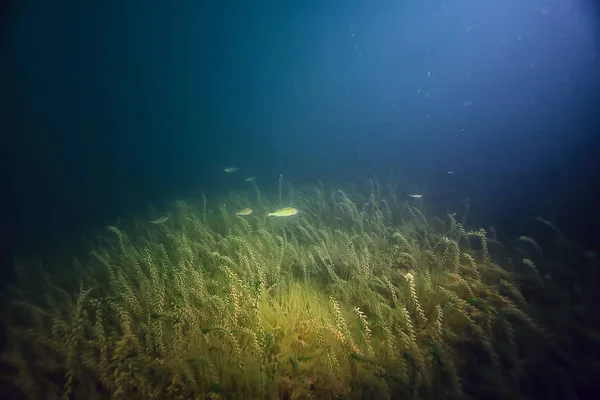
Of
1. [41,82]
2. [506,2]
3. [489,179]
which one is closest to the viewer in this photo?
[489,179]

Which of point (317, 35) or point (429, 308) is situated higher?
point (317, 35)

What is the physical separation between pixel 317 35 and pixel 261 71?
24392 mm

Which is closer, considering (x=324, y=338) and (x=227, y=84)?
(x=324, y=338)

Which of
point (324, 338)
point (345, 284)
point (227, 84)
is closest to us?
point (324, 338)

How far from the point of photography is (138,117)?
67.9m

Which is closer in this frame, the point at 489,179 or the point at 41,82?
the point at 489,179

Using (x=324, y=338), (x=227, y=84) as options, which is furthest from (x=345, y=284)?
(x=227, y=84)

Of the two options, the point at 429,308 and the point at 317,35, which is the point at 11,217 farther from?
the point at 317,35

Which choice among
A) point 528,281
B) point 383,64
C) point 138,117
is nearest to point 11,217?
point 528,281

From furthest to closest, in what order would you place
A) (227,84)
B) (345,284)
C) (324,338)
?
(227,84) < (345,284) < (324,338)

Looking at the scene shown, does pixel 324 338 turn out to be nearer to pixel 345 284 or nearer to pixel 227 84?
pixel 345 284

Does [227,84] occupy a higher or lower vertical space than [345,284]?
higher

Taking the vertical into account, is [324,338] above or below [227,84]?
below

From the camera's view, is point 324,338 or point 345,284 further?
point 345,284
